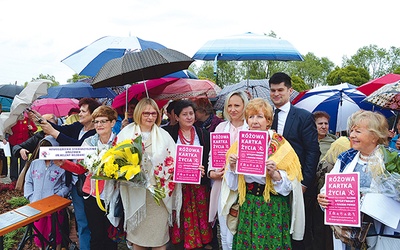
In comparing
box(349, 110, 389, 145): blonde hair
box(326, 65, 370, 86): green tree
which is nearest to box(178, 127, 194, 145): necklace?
box(349, 110, 389, 145): blonde hair

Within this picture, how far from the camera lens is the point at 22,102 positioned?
11.9ft

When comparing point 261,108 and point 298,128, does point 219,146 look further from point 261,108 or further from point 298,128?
point 298,128

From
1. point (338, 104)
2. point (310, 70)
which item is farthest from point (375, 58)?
point (338, 104)

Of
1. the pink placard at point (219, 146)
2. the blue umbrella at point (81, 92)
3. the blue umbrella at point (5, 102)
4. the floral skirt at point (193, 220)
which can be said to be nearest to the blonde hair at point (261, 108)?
the pink placard at point (219, 146)

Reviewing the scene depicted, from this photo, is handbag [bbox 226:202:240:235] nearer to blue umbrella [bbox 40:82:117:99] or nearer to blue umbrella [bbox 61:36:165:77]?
blue umbrella [bbox 61:36:165:77]

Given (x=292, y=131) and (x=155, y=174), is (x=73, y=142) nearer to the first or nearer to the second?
(x=155, y=174)

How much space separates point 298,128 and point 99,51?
9.33 feet

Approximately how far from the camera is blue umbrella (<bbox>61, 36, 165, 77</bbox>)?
4.60 metres

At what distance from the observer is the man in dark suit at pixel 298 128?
3.68 metres

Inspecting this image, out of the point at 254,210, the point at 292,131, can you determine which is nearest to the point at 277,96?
the point at 292,131

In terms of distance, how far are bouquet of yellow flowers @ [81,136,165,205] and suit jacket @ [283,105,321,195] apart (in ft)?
5.38

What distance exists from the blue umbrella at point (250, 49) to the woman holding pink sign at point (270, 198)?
215cm

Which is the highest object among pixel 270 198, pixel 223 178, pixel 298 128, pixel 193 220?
pixel 298 128

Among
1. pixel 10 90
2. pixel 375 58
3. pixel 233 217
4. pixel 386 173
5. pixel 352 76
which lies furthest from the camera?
pixel 375 58
